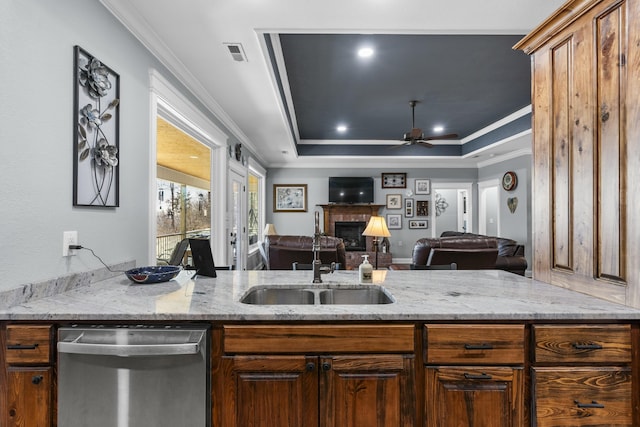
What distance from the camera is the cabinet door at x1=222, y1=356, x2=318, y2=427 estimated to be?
127 centimetres

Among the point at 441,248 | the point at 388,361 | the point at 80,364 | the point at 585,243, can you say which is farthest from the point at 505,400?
the point at 441,248

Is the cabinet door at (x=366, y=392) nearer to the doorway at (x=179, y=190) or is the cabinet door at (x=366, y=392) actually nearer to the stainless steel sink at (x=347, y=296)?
the stainless steel sink at (x=347, y=296)

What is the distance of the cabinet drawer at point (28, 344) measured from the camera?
121cm

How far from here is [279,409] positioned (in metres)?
1.27

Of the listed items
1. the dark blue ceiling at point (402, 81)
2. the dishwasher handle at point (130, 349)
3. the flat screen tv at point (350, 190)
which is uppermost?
the dark blue ceiling at point (402, 81)

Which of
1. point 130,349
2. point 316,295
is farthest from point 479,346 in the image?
point 130,349

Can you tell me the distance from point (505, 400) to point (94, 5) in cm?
276

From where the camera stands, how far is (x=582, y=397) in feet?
4.14

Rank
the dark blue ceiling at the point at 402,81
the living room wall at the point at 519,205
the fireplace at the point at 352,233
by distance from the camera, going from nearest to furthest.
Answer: the dark blue ceiling at the point at 402,81 < the living room wall at the point at 519,205 < the fireplace at the point at 352,233

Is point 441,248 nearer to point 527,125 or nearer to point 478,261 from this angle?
point 478,261

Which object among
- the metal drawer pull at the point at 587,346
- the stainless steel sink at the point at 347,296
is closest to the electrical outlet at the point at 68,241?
the stainless steel sink at the point at 347,296

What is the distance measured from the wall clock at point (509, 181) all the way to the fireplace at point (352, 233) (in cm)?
306

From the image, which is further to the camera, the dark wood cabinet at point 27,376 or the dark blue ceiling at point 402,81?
the dark blue ceiling at point 402,81

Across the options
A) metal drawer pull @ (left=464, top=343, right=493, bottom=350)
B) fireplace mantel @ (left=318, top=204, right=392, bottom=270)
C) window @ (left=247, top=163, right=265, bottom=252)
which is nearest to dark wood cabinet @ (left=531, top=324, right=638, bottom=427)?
metal drawer pull @ (left=464, top=343, right=493, bottom=350)
